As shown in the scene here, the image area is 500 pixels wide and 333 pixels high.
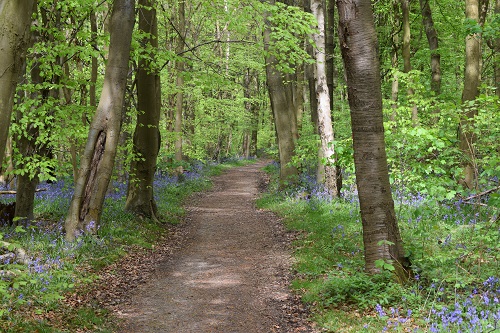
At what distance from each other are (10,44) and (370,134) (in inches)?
177

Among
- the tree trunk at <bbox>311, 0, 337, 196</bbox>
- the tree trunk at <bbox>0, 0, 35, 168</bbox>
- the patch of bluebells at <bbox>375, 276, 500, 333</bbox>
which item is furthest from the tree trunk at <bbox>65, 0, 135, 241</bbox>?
the patch of bluebells at <bbox>375, 276, 500, 333</bbox>

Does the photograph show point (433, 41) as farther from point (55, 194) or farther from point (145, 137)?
point (55, 194)

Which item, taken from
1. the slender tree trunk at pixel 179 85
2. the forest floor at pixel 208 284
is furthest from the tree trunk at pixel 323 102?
the slender tree trunk at pixel 179 85

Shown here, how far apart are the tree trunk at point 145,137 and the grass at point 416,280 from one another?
16.4 ft

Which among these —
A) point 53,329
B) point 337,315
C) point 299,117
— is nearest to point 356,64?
point 337,315

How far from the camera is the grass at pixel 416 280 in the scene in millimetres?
4879

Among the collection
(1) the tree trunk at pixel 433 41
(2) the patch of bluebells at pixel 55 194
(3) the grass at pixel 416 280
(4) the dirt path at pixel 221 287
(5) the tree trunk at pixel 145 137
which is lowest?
(4) the dirt path at pixel 221 287

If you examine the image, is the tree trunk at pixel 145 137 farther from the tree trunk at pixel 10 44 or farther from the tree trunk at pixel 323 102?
the tree trunk at pixel 10 44

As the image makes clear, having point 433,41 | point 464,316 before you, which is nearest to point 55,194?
point 464,316

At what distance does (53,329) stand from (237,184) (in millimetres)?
19880

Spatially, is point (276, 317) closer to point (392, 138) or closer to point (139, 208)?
point (392, 138)

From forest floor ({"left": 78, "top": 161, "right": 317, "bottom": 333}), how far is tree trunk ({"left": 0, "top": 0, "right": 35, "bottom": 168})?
3.77 meters

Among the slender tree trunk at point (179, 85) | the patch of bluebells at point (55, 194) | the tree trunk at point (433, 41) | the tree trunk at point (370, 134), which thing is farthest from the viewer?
the slender tree trunk at point (179, 85)

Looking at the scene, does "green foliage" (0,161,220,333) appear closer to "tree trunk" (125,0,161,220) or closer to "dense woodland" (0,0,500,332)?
"dense woodland" (0,0,500,332)
